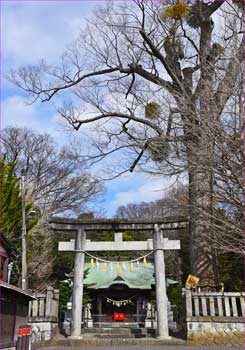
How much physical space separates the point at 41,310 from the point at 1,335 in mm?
5528

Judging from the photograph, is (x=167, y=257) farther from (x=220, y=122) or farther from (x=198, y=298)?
(x=220, y=122)

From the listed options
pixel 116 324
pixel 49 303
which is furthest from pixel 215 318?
pixel 116 324

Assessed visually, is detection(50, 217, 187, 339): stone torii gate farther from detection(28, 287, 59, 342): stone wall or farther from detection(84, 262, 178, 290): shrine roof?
detection(84, 262, 178, 290): shrine roof

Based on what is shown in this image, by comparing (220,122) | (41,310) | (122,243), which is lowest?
(41,310)

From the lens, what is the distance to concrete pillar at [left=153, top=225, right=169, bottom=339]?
13.7 metres

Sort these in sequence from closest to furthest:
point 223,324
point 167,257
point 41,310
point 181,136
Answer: point 181,136 → point 223,324 → point 41,310 → point 167,257

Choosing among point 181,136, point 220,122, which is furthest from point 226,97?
point 181,136

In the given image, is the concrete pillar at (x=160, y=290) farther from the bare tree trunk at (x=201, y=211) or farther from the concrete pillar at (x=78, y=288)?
the concrete pillar at (x=78, y=288)

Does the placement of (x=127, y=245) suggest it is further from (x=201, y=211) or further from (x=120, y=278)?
(x=120, y=278)

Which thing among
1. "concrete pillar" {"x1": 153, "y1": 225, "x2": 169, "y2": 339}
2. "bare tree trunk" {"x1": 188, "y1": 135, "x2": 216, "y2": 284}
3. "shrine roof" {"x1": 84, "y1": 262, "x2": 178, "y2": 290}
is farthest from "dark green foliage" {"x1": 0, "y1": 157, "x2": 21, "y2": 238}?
"bare tree trunk" {"x1": 188, "y1": 135, "x2": 216, "y2": 284}

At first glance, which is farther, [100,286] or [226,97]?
[100,286]

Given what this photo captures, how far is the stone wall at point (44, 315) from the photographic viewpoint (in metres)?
13.8

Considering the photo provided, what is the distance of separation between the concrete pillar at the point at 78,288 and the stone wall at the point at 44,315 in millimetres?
878

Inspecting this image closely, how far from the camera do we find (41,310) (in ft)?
47.4
